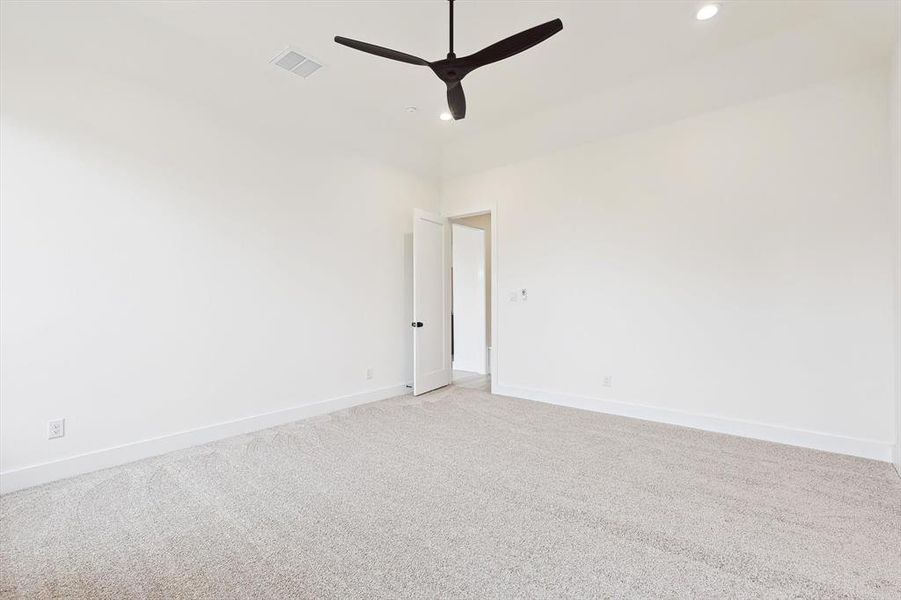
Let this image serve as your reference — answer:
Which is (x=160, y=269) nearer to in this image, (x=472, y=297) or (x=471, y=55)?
(x=471, y=55)

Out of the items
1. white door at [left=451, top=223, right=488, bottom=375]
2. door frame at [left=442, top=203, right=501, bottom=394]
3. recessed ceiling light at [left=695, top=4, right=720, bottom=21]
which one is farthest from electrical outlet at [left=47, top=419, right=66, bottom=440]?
recessed ceiling light at [left=695, top=4, right=720, bottom=21]

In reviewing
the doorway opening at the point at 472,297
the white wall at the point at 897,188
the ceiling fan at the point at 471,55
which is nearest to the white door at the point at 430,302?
the doorway opening at the point at 472,297

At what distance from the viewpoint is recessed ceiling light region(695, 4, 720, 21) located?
8.54 feet

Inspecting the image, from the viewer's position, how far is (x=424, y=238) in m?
4.79

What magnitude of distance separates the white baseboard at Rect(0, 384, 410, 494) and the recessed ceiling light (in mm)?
4375

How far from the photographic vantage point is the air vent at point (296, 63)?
3072mm

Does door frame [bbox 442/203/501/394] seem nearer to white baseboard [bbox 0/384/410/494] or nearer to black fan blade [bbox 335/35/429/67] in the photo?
white baseboard [bbox 0/384/410/494]

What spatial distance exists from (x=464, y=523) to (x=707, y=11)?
357 cm

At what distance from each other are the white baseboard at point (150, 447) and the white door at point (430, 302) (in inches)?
38.8

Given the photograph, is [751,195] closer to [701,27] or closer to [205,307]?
[701,27]

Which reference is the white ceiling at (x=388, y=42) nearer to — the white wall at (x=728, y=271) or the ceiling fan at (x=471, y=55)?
the white wall at (x=728, y=271)

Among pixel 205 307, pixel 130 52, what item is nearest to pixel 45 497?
pixel 205 307

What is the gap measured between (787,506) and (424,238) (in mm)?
3910

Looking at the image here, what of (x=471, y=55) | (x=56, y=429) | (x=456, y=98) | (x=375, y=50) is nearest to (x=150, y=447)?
(x=56, y=429)
